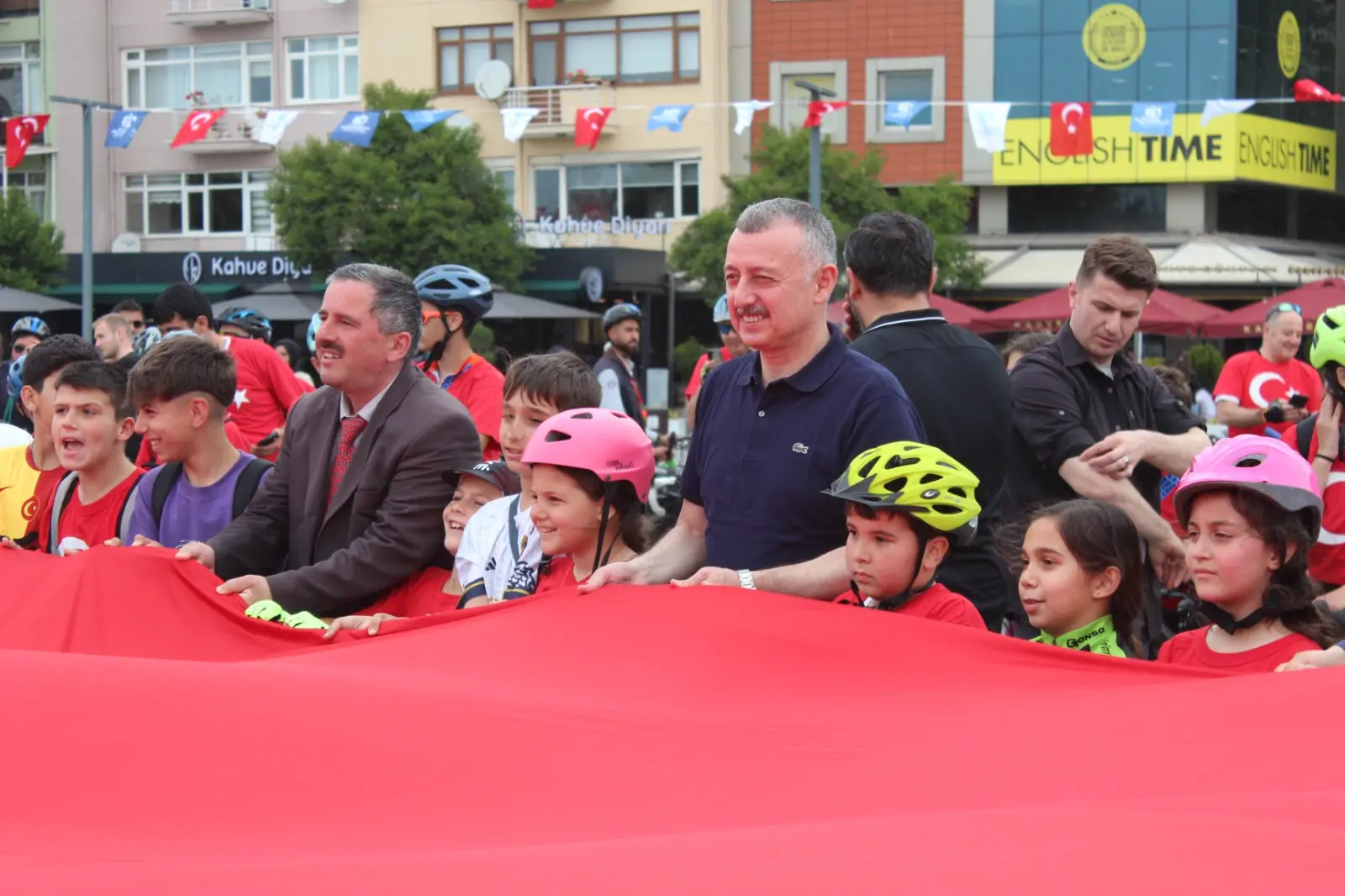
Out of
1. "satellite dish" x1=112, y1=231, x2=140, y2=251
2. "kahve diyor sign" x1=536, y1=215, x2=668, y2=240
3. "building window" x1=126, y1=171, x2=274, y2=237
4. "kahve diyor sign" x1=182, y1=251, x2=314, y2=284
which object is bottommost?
"kahve diyor sign" x1=182, y1=251, x2=314, y2=284

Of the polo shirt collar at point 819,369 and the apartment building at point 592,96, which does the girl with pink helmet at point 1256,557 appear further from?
the apartment building at point 592,96

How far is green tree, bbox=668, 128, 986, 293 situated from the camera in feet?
126

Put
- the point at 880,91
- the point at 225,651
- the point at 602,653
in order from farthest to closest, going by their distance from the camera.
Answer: the point at 880,91
the point at 225,651
the point at 602,653

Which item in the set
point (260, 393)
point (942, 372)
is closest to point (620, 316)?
point (260, 393)

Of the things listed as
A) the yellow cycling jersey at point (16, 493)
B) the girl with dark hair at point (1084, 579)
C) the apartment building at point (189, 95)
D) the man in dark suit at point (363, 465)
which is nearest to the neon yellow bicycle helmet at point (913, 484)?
the girl with dark hair at point (1084, 579)

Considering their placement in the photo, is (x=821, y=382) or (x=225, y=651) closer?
(x=821, y=382)

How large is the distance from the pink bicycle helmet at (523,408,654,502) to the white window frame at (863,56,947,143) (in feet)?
131

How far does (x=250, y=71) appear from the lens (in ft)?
160

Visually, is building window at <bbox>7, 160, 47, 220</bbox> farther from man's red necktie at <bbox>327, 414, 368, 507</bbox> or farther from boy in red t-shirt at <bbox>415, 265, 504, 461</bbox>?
man's red necktie at <bbox>327, 414, 368, 507</bbox>

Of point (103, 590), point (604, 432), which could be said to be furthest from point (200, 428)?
point (604, 432)

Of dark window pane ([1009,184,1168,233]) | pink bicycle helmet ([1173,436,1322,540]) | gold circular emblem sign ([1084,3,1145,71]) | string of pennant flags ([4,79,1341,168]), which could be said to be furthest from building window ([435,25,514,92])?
pink bicycle helmet ([1173,436,1322,540])

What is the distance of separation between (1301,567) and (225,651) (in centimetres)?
296

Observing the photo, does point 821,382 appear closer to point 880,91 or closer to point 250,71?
point 880,91

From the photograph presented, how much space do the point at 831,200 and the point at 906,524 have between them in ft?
115
